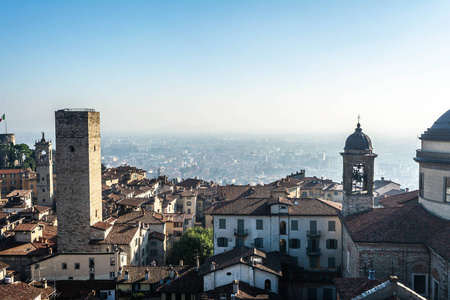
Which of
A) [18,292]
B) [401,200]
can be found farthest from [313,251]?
[18,292]

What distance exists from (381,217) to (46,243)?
1107 inches

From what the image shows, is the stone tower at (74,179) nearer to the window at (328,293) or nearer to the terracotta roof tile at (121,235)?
the terracotta roof tile at (121,235)

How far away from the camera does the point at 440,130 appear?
2336 cm

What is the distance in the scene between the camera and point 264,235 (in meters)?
32.8

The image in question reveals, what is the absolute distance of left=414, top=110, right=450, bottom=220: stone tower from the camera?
22625 mm

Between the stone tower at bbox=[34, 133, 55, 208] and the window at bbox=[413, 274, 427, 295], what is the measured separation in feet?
176

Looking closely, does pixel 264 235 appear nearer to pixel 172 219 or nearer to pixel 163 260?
pixel 163 260

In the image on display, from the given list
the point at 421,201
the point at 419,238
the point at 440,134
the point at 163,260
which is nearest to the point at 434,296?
the point at 419,238

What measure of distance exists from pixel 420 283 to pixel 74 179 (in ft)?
89.7

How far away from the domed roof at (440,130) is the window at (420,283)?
730 centimetres

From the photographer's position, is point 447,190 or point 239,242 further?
point 239,242

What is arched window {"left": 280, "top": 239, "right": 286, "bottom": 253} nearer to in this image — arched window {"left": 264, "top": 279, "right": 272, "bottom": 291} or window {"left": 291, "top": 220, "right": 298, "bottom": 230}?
window {"left": 291, "top": 220, "right": 298, "bottom": 230}

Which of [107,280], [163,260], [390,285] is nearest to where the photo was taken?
[390,285]

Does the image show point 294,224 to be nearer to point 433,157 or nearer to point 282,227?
point 282,227
